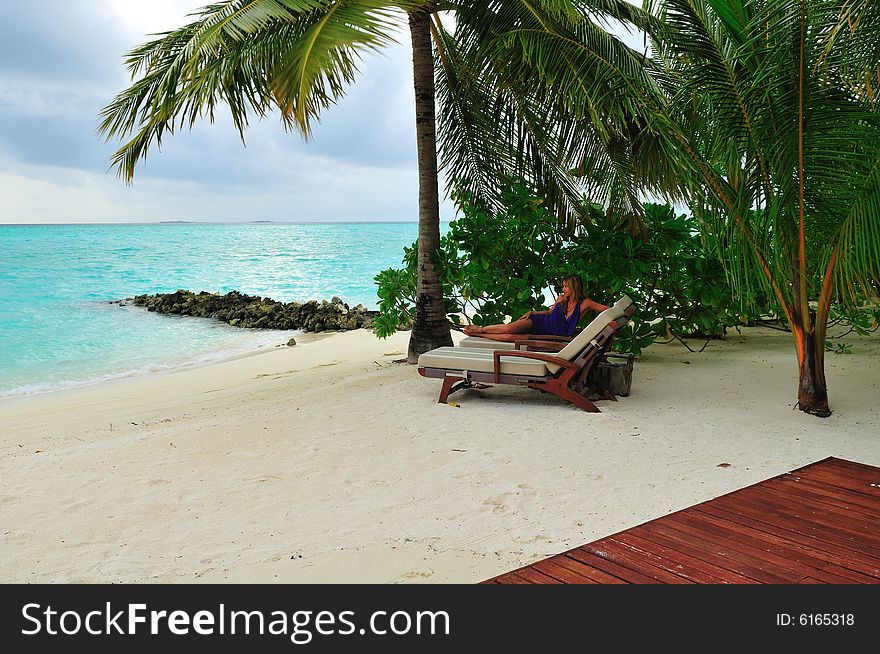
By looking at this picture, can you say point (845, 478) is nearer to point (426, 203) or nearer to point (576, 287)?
point (576, 287)

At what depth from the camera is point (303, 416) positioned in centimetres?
629

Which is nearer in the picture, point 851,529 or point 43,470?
point 851,529

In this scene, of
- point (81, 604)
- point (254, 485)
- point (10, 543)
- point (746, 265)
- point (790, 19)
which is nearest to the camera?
point (81, 604)

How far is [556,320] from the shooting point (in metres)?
7.02

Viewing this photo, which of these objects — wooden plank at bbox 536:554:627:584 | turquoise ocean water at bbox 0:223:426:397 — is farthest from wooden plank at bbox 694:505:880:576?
turquoise ocean water at bbox 0:223:426:397

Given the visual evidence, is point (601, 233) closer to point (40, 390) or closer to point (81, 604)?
point (81, 604)

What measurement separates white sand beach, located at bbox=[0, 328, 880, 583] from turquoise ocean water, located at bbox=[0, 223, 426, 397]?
641 centimetres

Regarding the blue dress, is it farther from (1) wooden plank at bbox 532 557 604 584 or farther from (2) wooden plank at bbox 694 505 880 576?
(1) wooden plank at bbox 532 557 604 584

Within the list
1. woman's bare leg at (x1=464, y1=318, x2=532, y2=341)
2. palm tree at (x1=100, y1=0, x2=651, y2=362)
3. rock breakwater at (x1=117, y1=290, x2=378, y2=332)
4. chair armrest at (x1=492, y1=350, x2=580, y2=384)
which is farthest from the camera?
rock breakwater at (x1=117, y1=290, x2=378, y2=332)

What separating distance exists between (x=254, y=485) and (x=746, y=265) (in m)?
3.72

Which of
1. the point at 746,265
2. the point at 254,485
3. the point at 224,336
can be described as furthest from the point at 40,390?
the point at 746,265

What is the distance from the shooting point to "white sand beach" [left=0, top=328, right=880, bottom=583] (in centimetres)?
348

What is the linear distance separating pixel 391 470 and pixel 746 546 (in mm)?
2260

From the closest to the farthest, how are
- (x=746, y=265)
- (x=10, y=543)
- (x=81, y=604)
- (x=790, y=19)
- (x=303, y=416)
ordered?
(x=81, y=604) < (x=10, y=543) < (x=790, y=19) < (x=746, y=265) < (x=303, y=416)
